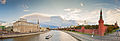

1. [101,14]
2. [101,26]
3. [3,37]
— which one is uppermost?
[101,14]

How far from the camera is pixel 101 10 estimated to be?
175ft

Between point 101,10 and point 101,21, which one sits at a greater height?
point 101,10

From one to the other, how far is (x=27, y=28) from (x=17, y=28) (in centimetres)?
1204

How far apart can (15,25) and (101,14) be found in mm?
74430

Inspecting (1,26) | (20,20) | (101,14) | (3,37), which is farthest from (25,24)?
(101,14)

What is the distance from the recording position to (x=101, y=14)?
53.5 metres

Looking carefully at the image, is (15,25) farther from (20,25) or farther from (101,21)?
(101,21)

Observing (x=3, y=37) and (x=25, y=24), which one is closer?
(x=3, y=37)

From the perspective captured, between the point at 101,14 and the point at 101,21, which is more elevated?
the point at 101,14

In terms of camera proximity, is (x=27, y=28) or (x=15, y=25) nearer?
(x=15, y=25)

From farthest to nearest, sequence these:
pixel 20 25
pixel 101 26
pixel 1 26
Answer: pixel 1 26 → pixel 20 25 → pixel 101 26

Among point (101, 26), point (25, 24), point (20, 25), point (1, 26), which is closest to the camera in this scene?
point (101, 26)

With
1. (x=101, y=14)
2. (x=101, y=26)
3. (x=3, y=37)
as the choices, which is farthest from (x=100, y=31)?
(x=3, y=37)

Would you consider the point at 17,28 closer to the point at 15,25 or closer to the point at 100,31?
the point at 15,25
